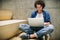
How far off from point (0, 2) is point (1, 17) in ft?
1.65

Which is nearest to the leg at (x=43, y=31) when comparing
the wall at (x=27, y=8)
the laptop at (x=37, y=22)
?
the laptop at (x=37, y=22)

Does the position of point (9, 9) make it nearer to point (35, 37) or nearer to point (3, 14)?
point (3, 14)

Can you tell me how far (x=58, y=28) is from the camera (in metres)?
3.13

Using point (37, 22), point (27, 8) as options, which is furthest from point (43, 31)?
point (27, 8)

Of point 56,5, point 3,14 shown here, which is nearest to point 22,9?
point 3,14

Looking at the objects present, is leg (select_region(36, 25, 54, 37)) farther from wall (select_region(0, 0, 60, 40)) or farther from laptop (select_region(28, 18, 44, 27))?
wall (select_region(0, 0, 60, 40))

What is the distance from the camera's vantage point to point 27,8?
3.18 meters

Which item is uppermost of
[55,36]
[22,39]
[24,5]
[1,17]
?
[24,5]

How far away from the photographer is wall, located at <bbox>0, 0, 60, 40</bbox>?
3107mm

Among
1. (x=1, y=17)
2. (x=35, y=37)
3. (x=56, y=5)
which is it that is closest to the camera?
(x=35, y=37)

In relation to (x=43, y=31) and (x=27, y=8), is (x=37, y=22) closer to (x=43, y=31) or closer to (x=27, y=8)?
(x=43, y=31)

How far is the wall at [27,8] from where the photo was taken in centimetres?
311

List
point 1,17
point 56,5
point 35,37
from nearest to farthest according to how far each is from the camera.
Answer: point 35,37 → point 1,17 → point 56,5

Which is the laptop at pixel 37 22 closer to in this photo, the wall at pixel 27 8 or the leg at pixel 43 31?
the leg at pixel 43 31
